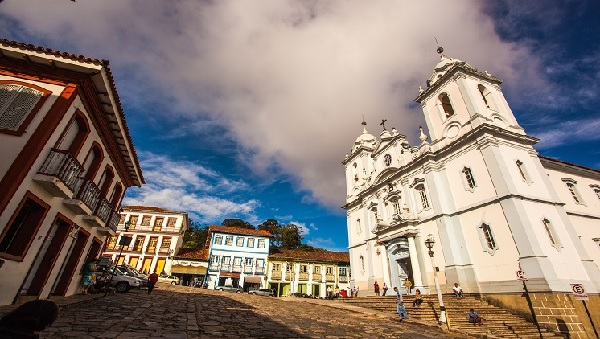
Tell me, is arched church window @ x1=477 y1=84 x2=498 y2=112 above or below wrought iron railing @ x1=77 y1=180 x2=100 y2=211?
above

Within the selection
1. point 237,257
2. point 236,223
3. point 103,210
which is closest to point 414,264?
point 103,210

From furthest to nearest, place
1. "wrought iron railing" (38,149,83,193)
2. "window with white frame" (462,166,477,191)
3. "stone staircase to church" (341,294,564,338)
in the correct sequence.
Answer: "window with white frame" (462,166,477,191) < "stone staircase to church" (341,294,564,338) < "wrought iron railing" (38,149,83,193)

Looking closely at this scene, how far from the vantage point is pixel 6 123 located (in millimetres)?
8320

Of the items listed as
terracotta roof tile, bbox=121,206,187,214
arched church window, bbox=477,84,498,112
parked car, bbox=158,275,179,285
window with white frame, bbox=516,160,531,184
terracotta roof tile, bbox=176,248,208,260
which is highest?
arched church window, bbox=477,84,498,112

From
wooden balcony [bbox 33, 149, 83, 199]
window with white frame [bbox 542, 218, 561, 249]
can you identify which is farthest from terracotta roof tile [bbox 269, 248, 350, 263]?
wooden balcony [bbox 33, 149, 83, 199]

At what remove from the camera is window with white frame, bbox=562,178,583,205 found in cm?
2263

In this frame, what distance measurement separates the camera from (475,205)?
18.8m

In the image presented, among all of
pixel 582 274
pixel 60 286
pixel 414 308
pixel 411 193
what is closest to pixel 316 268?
pixel 411 193

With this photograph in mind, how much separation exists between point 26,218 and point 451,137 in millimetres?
24711

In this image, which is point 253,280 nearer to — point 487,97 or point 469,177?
point 469,177

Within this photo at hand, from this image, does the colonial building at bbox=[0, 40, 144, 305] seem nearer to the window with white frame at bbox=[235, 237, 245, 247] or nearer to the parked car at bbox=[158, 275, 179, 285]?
the parked car at bbox=[158, 275, 179, 285]

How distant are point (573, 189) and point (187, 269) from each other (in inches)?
1665

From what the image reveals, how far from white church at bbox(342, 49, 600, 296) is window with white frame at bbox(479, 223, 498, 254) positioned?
0.22 feet

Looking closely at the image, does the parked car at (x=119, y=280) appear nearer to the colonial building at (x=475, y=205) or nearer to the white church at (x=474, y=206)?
the colonial building at (x=475, y=205)
